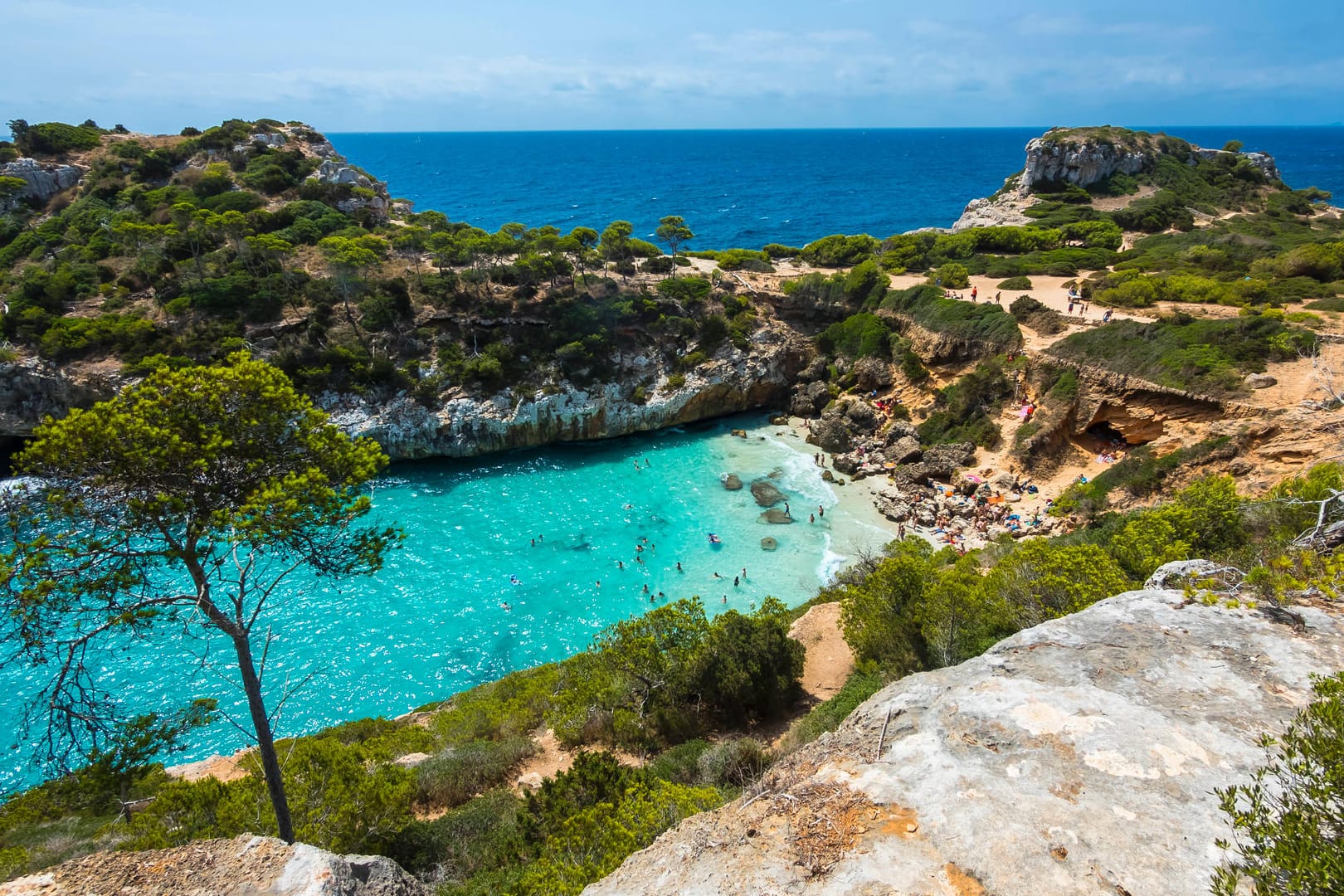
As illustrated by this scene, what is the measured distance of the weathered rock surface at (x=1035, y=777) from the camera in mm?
5039

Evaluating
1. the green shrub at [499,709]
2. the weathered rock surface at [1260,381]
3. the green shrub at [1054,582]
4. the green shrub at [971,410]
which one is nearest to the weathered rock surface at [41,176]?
the green shrub at [499,709]

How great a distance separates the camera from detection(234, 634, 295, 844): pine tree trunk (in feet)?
27.9

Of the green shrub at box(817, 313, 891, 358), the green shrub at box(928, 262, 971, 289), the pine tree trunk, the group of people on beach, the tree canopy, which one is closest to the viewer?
the tree canopy

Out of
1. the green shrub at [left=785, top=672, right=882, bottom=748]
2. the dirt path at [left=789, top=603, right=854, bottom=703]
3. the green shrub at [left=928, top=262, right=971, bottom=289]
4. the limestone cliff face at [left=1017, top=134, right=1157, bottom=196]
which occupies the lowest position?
the dirt path at [left=789, top=603, right=854, bottom=703]

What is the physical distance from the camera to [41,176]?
1854 inches

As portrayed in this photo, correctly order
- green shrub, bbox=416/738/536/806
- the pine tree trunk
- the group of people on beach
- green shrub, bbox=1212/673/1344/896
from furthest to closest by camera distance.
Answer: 1. the group of people on beach
2. green shrub, bbox=416/738/536/806
3. the pine tree trunk
4. green shrub, bbox=1212/673/1344/896

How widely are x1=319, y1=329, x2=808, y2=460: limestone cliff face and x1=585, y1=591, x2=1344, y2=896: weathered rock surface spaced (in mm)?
30811

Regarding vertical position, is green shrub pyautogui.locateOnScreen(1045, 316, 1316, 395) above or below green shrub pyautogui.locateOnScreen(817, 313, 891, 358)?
above

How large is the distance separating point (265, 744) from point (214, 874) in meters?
3.20

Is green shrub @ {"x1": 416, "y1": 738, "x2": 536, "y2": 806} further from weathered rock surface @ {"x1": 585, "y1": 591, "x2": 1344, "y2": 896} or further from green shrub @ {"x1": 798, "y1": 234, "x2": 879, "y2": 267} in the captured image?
green shrub @ {"x1": 798, "y1": 234, "x2": 879, "y2": 267}

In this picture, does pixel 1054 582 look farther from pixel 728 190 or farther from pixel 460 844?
pixel 728 190

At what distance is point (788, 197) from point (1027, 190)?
53.5 metres

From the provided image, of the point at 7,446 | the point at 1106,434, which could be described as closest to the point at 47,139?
the point at 7,446

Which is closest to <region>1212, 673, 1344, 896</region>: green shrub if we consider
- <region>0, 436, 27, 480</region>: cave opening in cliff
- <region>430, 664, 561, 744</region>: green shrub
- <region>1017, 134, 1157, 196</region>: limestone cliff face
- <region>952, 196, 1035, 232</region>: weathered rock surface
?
<region>430, 664, 561, 744</region>: green shrub
